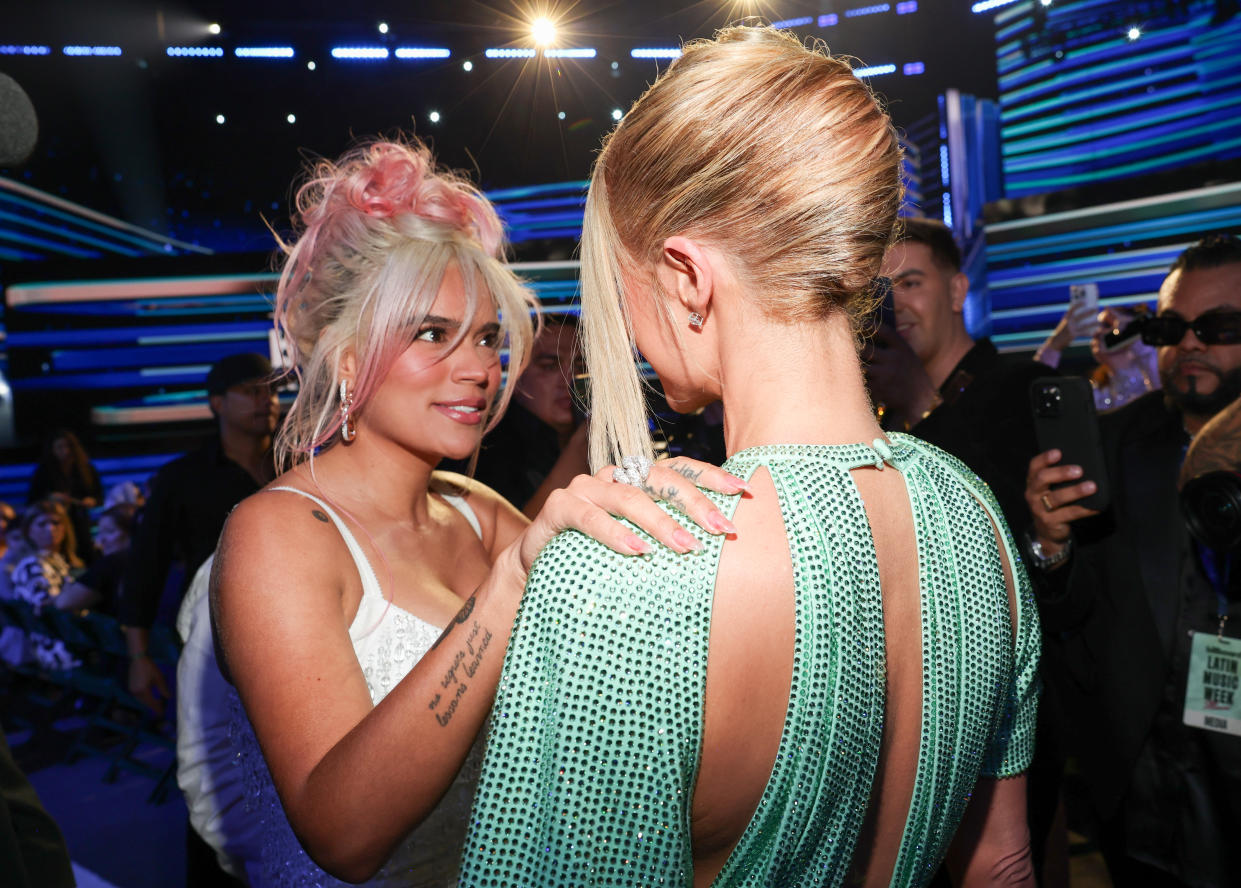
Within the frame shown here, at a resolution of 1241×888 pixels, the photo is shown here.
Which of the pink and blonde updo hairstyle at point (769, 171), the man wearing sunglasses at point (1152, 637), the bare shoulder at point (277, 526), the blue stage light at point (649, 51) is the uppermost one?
the blue stage light at point (649, 51)

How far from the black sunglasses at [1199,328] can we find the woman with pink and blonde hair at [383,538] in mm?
1729

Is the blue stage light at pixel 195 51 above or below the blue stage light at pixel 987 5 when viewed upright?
above

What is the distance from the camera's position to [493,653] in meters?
0.91

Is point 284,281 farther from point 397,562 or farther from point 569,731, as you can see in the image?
point 569,731

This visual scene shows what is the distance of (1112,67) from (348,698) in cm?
667

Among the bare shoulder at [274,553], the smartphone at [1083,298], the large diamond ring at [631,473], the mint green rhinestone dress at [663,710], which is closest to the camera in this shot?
the mint green rhinestone dress at [663,710]

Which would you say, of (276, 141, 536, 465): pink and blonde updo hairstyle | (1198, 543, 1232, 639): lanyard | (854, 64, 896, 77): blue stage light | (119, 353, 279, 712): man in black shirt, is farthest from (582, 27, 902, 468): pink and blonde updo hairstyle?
(854, 64, 896, 77): blue stage light

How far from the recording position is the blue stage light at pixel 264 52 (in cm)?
623

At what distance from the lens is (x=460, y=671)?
0.92 meters

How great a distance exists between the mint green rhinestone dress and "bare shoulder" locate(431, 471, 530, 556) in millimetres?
1292

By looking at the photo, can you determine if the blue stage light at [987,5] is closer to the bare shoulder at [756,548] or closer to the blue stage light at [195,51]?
the blue stage light at [195,51]

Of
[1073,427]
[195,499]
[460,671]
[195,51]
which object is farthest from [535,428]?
[195,51]

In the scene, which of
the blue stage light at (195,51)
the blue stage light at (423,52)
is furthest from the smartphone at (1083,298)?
the blue stage light at (195,51)

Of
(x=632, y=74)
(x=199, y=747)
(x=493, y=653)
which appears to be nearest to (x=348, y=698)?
(x=493, y=653)
